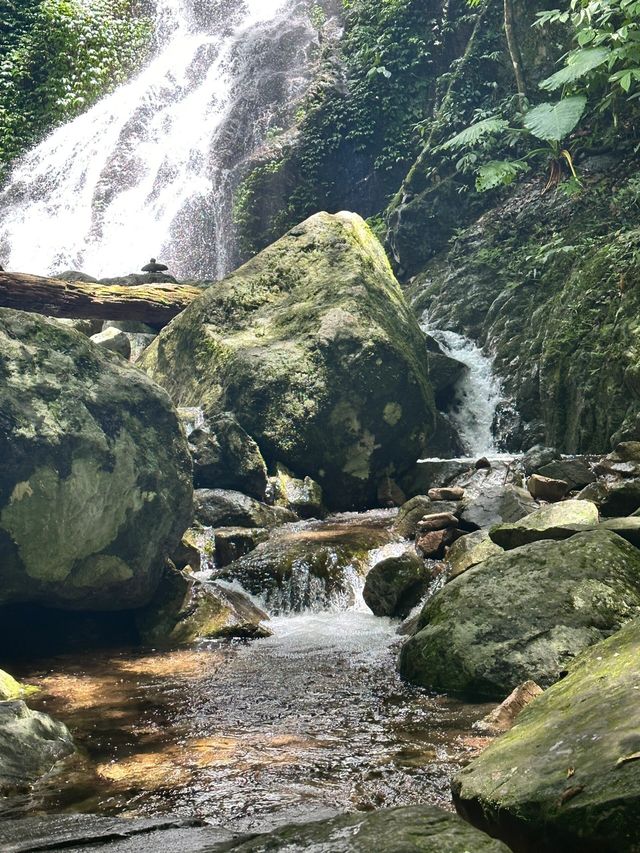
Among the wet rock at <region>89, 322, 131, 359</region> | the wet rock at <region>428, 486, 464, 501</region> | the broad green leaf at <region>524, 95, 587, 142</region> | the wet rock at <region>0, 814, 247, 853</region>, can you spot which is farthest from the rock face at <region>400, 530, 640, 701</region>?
the broad green leaf at <region>524, 95, 587, 142</region>

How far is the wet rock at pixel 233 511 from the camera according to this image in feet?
27.7

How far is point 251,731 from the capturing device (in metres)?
3.66

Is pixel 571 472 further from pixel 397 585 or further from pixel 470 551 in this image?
pixel 397 585

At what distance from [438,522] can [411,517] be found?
539 mm

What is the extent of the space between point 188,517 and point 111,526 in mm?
828

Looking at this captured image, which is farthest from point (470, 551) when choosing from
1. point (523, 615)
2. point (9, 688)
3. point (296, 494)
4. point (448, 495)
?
point (296, 494)

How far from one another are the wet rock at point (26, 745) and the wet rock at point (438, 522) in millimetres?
4278

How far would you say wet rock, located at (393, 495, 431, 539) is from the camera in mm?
7621

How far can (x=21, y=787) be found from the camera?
9.75 feet

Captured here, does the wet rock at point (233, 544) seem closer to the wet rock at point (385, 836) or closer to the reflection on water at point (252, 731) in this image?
the reflection on water at point (252, 731)

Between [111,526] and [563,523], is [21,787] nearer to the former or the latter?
[111,526]

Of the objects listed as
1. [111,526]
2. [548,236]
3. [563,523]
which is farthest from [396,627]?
[548,236]

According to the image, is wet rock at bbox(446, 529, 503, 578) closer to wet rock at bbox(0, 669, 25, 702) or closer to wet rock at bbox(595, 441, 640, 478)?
wet rock at bbox(595, 441, 640, 478)

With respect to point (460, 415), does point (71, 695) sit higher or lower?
lower
